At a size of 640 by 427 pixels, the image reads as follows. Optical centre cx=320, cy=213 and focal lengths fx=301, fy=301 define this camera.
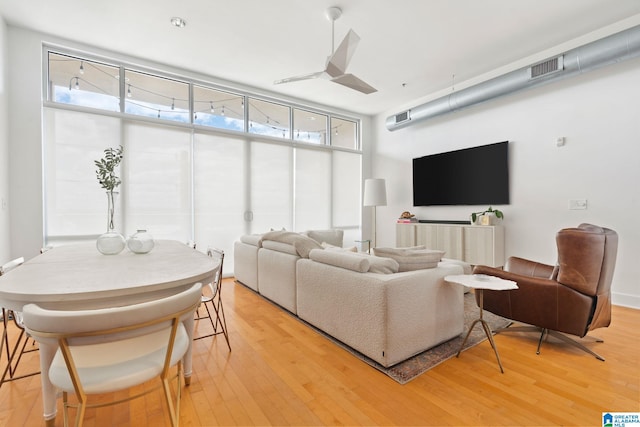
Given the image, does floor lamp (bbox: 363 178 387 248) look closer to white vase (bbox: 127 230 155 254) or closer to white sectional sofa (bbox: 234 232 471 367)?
white sectional sofa (bbox: 234 232 471 367)

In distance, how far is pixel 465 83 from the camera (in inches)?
192

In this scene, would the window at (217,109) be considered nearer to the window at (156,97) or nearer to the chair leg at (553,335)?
the window at (156,97)

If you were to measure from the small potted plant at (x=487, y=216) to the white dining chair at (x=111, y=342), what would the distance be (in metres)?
4.27

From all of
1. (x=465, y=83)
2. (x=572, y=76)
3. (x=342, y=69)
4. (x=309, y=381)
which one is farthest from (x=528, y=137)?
(x=309, y=381)

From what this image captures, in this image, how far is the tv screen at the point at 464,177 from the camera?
4.44 m

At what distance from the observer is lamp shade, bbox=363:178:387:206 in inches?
229

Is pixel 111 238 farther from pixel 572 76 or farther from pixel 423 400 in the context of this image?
pixel 572 76

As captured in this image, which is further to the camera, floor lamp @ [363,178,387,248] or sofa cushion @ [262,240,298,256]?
floor lamp @ [363,178,387,248]

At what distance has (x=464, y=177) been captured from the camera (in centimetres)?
490

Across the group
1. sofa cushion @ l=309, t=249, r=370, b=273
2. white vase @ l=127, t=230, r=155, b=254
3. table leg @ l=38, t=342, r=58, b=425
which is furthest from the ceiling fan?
table leg @ l=38, t=342, r=58, b=425

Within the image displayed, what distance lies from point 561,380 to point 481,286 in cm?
73

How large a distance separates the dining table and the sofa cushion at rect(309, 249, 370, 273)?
0.98m

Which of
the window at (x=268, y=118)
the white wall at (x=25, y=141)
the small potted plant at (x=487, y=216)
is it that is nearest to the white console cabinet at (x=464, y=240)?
the small potted plant at (x=487, y=216)

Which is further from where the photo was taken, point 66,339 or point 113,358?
point 113,358
